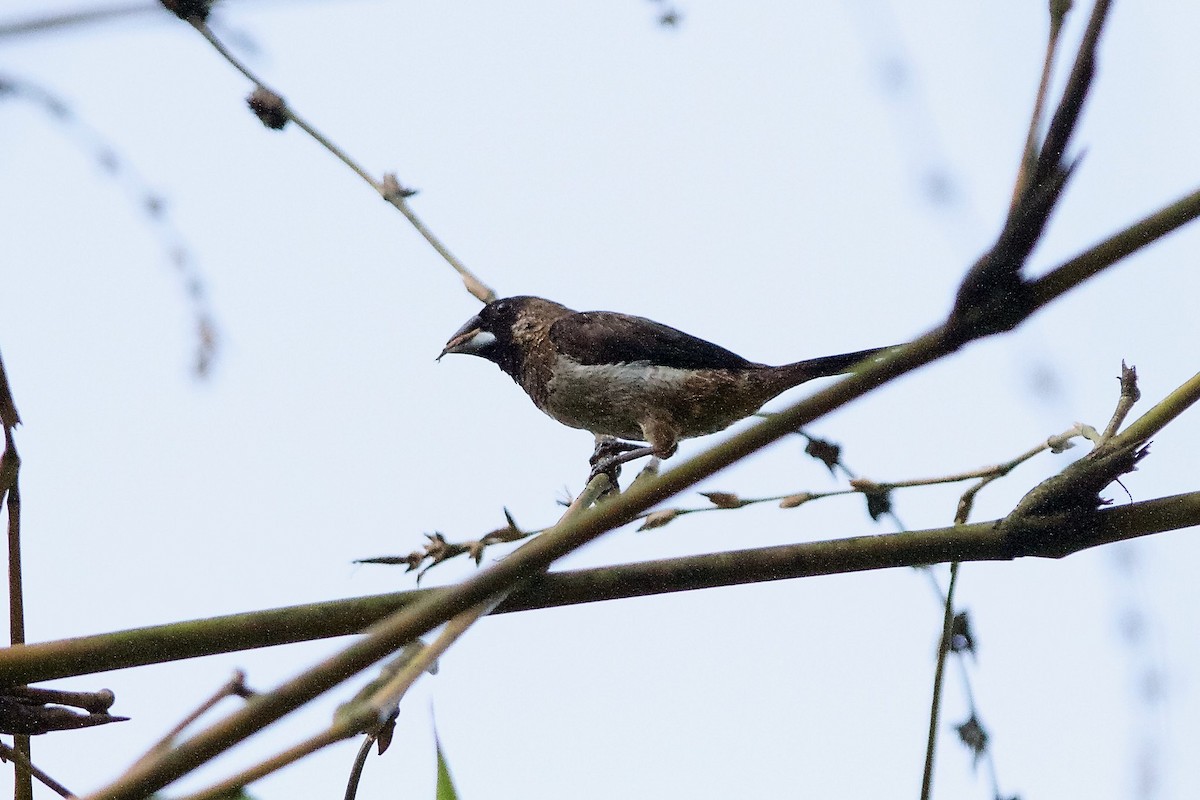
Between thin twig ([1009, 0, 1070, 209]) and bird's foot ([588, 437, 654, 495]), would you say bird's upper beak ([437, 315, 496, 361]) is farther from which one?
thin twig ([1009, 0, 1070, 209])

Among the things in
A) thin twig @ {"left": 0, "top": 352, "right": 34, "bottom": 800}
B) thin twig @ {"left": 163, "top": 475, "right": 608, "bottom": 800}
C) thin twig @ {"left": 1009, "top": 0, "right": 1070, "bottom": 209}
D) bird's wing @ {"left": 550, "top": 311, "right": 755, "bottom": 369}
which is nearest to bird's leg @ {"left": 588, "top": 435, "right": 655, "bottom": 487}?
bird's wing @ {"left": 550, "top": 311, "right": 755, "bottom": 369}

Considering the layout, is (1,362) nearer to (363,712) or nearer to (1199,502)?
(363,712)

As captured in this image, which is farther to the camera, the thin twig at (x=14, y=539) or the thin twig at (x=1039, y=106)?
the thin twig at (x=14, y=539)

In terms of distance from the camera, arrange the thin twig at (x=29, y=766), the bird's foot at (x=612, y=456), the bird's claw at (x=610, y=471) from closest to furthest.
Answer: the thin twig at (x=29, y=766), the bird's claw at (x=610, y=471), the bird's foot at (x=612, y=456)

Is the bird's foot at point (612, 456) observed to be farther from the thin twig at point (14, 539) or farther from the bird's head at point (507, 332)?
the thin twig at point (14, 539)

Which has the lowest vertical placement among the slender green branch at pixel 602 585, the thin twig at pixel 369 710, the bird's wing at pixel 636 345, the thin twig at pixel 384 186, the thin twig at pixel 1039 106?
the thin twig at pixel 369 710

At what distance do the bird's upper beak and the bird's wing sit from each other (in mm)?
260

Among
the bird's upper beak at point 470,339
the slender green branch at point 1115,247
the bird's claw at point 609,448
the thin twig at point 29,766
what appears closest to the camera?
the slender green branch at point 1115,247

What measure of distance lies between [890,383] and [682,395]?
331 centimetres

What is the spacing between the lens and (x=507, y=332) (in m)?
4.74

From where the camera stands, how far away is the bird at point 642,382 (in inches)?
170

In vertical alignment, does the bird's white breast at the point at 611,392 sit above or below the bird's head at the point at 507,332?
below

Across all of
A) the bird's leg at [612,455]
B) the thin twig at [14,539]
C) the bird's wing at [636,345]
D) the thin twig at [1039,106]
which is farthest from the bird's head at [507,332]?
the thin twig at [1039,106]

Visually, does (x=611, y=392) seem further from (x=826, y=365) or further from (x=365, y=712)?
(x=365, y=712)
